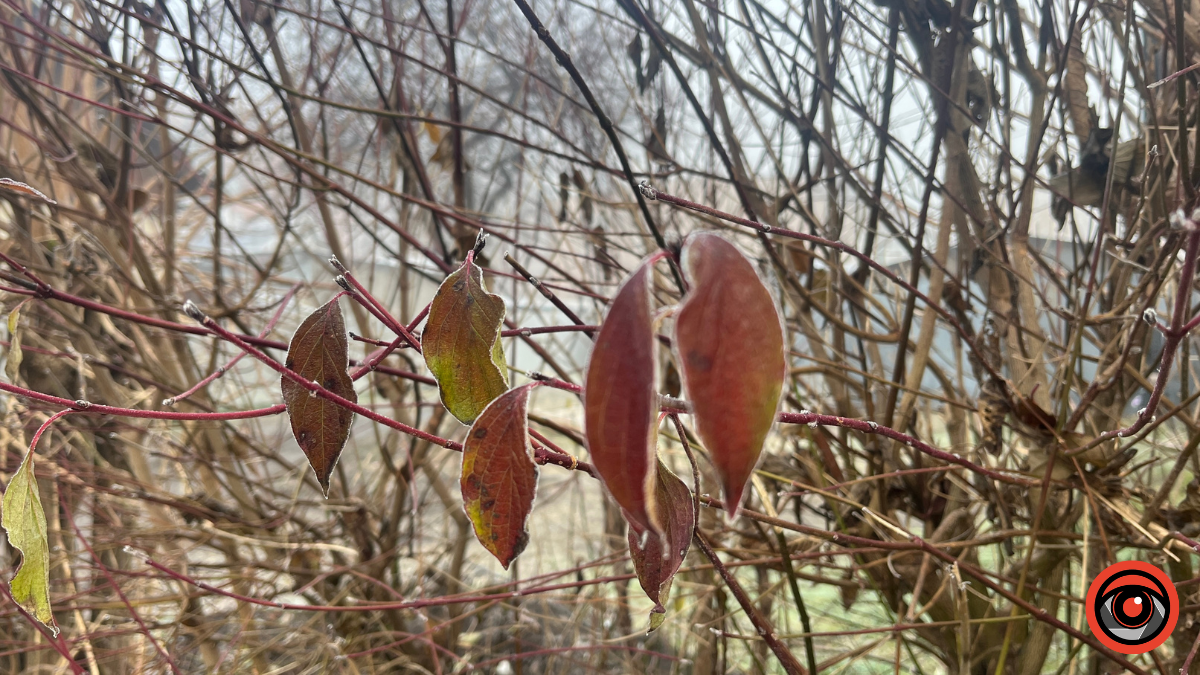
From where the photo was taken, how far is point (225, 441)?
1.05 meters

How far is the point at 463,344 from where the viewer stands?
0.78ft

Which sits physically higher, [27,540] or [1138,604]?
[27,540]

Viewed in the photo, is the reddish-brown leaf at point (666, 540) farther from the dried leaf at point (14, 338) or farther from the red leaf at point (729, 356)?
the dried leaf at point (14, 338)

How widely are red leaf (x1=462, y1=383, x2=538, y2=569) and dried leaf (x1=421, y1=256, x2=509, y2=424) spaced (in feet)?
0.13

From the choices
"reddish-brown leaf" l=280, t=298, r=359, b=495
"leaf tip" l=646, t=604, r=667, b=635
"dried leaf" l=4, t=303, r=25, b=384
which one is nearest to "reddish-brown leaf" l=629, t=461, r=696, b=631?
"leaf tip" l=646, t=604, r=667, b=635

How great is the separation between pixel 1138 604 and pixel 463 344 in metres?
0.38

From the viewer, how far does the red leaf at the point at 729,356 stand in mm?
145

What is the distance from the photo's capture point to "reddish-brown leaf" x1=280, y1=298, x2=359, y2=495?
25cm

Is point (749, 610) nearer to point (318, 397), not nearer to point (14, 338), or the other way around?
point (318, 397)

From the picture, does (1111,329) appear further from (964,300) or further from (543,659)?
(543,659)

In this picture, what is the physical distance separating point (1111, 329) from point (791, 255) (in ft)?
0.93

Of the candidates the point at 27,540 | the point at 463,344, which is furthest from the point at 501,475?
the point at 27,540

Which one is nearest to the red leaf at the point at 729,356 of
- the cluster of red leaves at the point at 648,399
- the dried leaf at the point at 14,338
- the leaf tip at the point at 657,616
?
the cluster of red leaves at the point at 648,399

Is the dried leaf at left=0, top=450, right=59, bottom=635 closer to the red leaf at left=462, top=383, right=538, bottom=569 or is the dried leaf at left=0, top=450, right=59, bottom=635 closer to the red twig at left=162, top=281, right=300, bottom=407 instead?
the red twig at left=162, top=281, right=300, bottom=407
